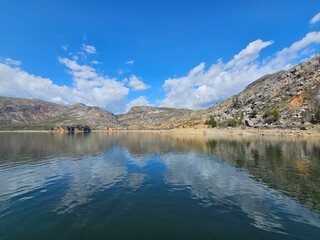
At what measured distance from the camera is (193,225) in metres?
29.4

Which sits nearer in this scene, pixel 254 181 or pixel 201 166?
pixel 254 181

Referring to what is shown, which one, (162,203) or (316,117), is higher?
(316,117)

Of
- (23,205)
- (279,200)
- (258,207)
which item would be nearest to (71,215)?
(23,205)

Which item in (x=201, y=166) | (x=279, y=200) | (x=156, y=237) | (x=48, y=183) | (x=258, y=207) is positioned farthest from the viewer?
(x=201, y=166)

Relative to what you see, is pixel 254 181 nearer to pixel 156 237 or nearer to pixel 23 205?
pixel 156 237

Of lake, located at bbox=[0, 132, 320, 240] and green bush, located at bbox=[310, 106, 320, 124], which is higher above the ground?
green bush, located at bbox=[310, 106, 320, 124]

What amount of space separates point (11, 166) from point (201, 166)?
56094mm

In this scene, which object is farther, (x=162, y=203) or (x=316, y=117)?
(x=316, y=117)

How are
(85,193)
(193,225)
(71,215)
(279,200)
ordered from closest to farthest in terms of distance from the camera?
(193,225) < (71,215) < (279,200) < (85,193)

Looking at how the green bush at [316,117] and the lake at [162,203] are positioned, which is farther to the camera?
the green bush at [316,117]

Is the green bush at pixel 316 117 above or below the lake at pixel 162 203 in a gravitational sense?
above

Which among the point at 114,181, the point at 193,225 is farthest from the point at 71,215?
the point at 114,181

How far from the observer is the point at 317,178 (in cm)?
5131

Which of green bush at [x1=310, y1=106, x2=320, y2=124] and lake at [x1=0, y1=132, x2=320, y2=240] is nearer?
lake at [x1=0, y1=132, x2=320, y2=240]
